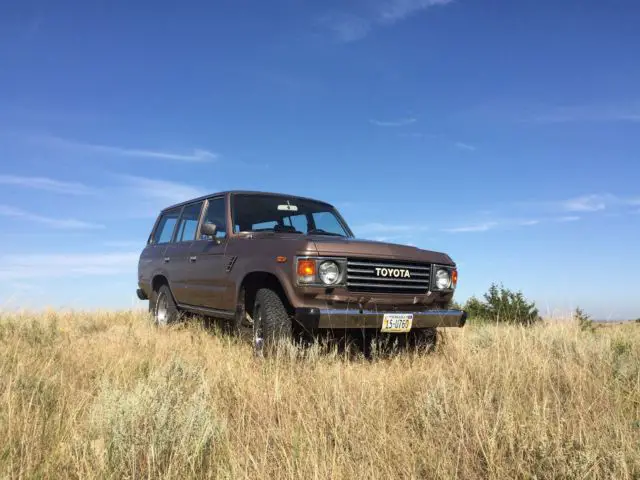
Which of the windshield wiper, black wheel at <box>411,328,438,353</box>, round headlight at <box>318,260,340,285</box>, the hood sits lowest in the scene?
black wheel at <box>411,328,438,353</box>

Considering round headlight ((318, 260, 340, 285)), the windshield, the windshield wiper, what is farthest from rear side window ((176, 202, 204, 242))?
round headlight ((318, 260, 340, 285))

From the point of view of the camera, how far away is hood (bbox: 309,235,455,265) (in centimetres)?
461

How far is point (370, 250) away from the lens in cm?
482

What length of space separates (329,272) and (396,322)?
84cm

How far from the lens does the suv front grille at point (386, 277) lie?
4727 millimetres

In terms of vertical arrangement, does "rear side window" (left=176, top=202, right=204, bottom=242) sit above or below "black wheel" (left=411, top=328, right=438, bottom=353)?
→ above

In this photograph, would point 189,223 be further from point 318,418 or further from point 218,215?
point 318,418

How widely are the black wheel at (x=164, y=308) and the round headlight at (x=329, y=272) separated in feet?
11.9

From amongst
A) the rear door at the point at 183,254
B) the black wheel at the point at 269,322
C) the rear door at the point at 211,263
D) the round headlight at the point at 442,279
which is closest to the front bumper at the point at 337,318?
the black wheel at the point at 269,322

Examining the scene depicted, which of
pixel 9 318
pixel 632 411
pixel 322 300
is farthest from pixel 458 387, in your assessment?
pixel 9 318

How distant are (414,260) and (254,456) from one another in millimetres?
3042

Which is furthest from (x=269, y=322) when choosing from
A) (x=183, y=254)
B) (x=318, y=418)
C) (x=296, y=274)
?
(x=183, y=254)

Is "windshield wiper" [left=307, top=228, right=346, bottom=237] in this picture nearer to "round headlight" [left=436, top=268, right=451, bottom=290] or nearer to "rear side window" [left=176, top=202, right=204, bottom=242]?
"round headlight" [left=436, top=268, right=451, bottom=290]

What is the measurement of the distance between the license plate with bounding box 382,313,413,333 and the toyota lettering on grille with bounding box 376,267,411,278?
1.38 ft
